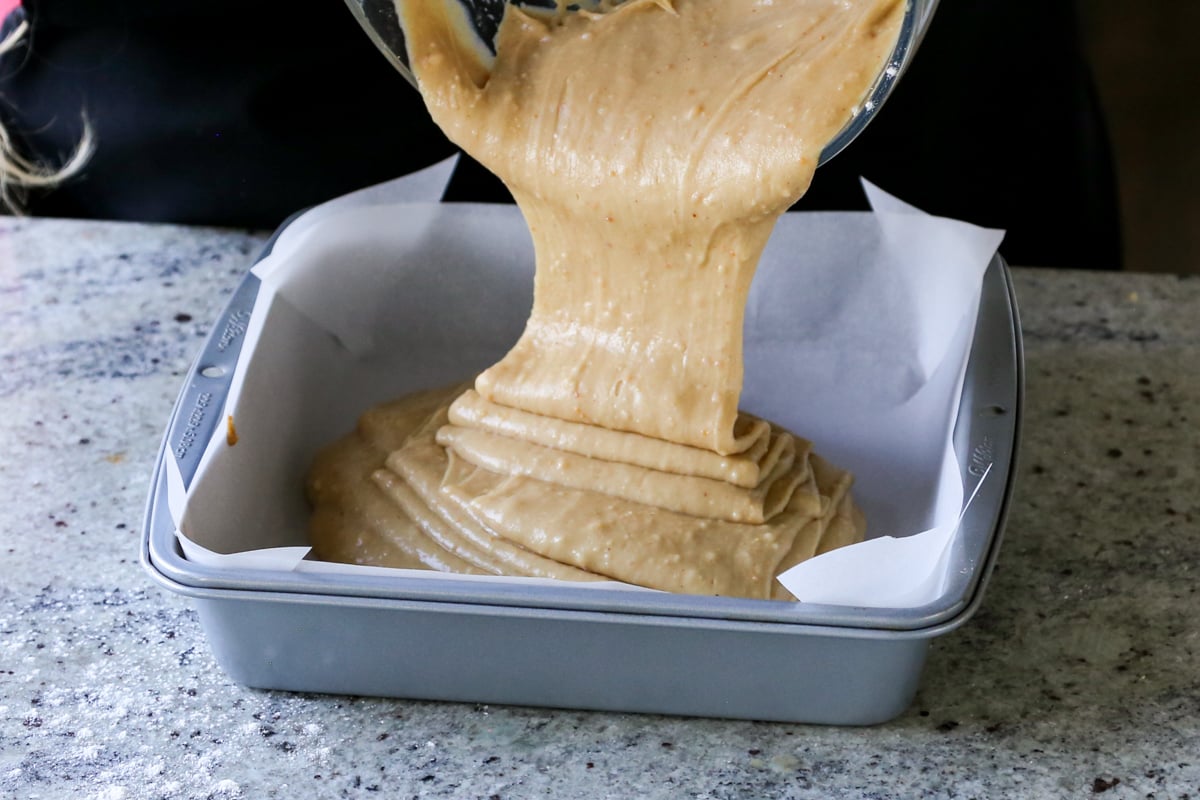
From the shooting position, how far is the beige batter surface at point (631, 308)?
1221 mm

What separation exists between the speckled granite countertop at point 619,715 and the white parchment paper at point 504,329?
14cm

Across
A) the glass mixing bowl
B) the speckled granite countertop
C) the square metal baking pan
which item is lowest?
the speckled granite countertop

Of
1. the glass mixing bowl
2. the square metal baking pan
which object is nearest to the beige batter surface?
the glass mixing bowl

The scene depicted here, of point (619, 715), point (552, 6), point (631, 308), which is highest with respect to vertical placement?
point (552, 6)

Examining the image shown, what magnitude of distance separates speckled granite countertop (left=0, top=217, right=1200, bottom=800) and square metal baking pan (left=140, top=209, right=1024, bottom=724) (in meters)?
0.03

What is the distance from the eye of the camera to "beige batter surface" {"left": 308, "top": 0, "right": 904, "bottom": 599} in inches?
48.1

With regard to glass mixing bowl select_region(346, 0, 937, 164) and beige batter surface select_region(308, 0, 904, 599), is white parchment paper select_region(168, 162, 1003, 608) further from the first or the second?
glass mixing bowl select_region(346, 0, 937, 164)

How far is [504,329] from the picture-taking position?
172 cm

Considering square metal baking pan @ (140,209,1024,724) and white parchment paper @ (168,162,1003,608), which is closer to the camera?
square metal baking pan @ (140,209,1024,724)

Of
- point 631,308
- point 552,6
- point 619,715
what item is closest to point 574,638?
point 619,715

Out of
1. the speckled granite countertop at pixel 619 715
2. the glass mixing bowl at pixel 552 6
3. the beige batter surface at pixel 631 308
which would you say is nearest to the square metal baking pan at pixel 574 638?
the speckled granite countertop at pixel 619 715

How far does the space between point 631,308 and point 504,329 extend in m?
0.38

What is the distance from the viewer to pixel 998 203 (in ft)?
6.18

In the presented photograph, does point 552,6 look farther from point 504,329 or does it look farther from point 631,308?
point 504,329
